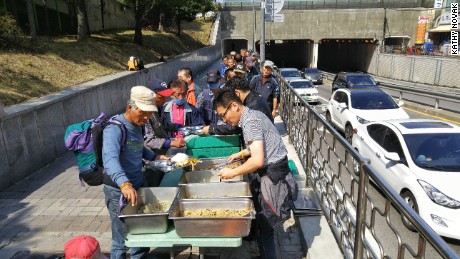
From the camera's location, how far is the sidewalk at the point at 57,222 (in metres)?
4.31

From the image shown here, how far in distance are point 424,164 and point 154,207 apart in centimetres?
493

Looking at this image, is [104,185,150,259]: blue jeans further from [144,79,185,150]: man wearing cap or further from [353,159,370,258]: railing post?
[353,159,370,258]: railing post

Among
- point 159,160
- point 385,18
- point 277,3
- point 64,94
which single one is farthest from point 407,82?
point 159,160

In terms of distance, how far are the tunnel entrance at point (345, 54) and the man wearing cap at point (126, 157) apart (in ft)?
153

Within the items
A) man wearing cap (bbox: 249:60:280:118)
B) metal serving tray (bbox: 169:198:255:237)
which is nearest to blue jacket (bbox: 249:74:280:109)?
man wearing cap (bbox: 249:60:280:118)

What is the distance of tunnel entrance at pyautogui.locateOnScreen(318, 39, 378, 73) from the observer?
47.3m

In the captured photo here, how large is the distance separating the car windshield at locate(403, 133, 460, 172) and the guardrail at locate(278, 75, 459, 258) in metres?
1.10

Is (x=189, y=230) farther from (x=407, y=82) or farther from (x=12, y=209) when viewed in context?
(x=407, y=82)

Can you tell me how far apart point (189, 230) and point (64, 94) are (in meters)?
7.50

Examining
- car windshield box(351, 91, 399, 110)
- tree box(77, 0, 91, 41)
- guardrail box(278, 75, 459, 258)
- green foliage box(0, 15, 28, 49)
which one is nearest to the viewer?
guardrail box(278, 75, 459, 258)

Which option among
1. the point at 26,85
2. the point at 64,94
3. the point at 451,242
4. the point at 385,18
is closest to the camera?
the point at 451,242

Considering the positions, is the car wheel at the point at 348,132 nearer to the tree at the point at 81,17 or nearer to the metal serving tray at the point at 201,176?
the metal serving tray at the point at 201,176

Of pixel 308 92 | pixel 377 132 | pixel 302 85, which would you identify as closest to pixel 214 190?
pixel 377 132

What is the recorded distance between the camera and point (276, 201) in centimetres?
337
